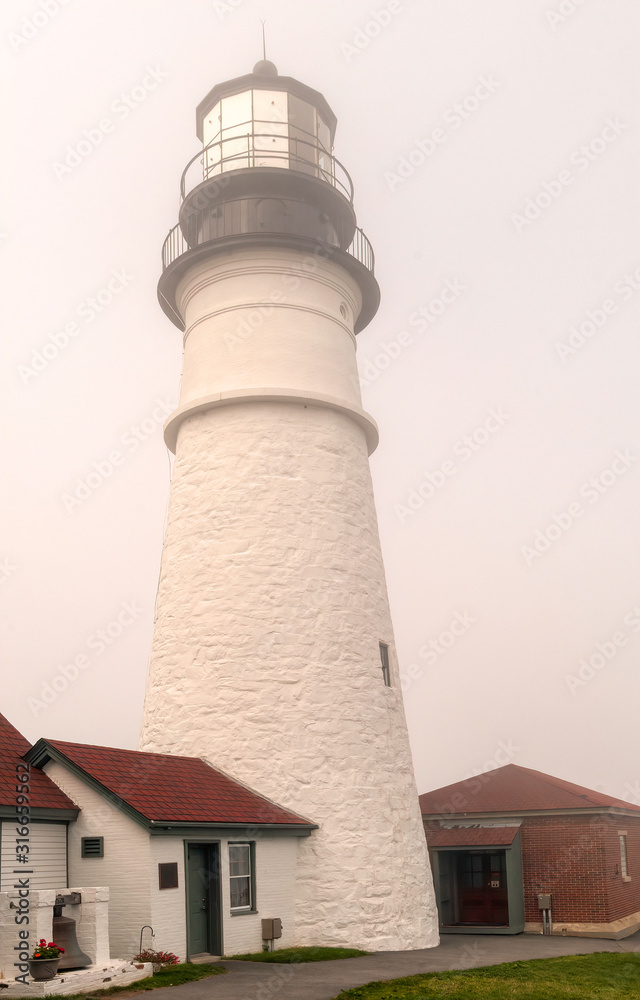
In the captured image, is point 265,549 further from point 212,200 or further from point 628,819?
point 628,819

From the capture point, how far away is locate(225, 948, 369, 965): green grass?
14.3 m

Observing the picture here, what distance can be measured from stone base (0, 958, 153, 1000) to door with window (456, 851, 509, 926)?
1219 centimetres

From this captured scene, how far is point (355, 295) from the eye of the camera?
20.5 metres

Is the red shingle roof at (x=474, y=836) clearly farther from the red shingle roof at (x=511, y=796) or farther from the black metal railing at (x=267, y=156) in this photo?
the black metal railing at (x=267, y=156)

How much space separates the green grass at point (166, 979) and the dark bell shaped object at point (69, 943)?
1.45 feet

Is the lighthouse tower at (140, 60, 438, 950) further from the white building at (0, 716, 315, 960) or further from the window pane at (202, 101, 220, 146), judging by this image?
the white building at (0, 716, 315, 960)

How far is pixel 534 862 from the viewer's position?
877 inches

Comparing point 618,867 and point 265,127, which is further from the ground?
point 265,127

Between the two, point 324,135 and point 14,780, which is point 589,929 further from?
point 324,135

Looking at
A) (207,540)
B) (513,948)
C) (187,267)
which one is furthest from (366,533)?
(513,948)

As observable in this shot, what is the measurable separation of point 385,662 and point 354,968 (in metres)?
5.84

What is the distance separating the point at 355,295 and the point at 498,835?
1271cm

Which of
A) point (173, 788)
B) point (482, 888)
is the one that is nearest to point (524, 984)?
point (173, 788)

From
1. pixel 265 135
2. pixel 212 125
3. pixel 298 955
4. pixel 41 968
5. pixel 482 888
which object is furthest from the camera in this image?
pixel 482 888
